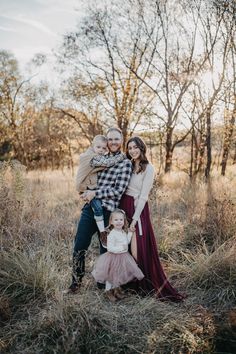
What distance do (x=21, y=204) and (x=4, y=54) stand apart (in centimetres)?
1622

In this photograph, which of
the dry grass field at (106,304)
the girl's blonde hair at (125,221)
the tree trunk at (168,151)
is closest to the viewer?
the dry grass field at (106,304)

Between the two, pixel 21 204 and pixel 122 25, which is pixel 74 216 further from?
pixel 122 25

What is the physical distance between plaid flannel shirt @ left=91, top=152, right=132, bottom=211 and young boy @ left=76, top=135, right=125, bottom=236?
0.19ft

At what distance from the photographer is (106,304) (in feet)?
14.2

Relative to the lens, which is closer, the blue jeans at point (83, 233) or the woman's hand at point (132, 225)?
the woman's hand at point (132, 225)

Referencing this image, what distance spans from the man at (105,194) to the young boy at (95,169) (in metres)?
0.06

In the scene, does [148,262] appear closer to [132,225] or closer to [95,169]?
[132,225]

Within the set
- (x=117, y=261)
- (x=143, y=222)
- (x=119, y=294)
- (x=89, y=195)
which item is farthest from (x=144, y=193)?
(x=119, y=294)

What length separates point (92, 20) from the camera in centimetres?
1407

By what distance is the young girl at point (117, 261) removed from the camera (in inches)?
171

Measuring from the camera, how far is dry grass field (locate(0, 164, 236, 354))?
351 cm

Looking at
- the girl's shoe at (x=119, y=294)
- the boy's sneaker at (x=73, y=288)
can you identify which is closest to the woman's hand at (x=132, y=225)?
the girl's shoe at (x=119, y=294)

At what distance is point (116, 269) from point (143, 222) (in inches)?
24.6

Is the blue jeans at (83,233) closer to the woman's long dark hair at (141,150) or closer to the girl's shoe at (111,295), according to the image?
the girl's shoe at (111,295)
